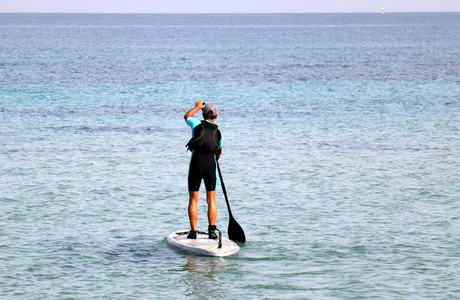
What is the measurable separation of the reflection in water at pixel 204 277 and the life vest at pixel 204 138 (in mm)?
1766

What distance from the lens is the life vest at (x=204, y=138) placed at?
12.4 metres

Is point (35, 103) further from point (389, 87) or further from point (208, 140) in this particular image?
point (208, 140)

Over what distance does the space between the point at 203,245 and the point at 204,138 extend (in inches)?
69.5

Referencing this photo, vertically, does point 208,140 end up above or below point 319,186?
above

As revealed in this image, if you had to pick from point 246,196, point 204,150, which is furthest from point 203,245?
point 246,196

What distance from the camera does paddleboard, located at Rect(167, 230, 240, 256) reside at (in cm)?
1270

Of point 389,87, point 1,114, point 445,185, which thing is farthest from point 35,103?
point 445,185

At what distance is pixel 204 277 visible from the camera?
11984mm

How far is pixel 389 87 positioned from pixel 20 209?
33.5m

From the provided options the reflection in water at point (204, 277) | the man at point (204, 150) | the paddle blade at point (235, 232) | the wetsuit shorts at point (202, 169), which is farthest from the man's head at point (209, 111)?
the reflection in water at point (204, 277)

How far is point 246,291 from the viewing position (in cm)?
1152

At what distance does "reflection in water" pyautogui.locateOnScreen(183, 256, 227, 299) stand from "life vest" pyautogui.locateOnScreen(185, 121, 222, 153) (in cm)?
177

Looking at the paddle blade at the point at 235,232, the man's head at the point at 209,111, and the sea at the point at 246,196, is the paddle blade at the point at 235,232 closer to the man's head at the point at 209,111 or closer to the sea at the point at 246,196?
the sea at the point at 246,196

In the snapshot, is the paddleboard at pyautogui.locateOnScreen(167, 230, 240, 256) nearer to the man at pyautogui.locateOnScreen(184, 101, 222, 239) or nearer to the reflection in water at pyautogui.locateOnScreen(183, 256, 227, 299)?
the reflection in water at pyautogui.locateOnScreen(183, 256, 227, 299)
